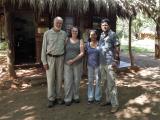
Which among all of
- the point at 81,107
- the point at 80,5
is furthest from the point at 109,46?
the point at 80,5

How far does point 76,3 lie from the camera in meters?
10.7

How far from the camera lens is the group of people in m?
6.94

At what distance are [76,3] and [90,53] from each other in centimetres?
376

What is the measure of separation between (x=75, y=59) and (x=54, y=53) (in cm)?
48

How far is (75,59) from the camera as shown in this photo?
7.25 metres

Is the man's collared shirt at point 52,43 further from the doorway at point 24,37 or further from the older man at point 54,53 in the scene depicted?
the doorway at point 24,37

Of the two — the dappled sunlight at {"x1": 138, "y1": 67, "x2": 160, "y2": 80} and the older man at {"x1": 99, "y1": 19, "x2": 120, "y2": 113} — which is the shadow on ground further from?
the dappled sunlight at {"x1": 138, "y1": 67, "x2": 160, "y2": 80}

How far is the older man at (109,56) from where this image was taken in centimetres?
690

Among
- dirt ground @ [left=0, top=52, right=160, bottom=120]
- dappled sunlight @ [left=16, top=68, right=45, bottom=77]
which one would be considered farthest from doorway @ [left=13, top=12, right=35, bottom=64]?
dirt ground @ [left=0, top=52, right=160, bottom=120]

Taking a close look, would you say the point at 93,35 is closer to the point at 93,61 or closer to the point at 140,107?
the point at 93,61

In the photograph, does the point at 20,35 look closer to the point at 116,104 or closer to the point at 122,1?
the point at 122,1

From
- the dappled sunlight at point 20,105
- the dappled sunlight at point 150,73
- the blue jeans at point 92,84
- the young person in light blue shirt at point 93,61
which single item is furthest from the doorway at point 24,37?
the young person in light blue shirt at point 93,61

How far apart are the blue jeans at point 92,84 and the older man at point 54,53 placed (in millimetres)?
663

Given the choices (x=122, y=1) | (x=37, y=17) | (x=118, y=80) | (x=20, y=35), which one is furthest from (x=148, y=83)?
(x=20, y=35)
